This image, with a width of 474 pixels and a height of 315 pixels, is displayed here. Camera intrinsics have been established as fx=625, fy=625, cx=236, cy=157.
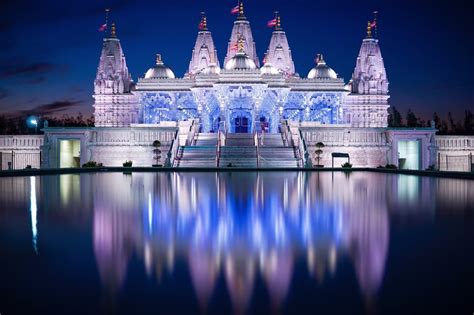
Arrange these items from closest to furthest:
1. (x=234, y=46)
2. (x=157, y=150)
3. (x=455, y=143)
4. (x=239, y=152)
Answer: (x=239, y=152) → (x=157, y=150) → (x=455, y=143) → (x=234, y=46)

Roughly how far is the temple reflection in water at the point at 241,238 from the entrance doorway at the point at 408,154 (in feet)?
82.4

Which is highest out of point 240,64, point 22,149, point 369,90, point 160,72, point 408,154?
point 160,72

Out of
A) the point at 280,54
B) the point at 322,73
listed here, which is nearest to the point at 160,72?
the point at 280,54

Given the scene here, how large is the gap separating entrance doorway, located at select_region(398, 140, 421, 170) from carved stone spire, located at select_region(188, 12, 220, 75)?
16.8m

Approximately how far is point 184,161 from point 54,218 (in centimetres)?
2034

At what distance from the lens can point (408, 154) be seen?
36.4 meters

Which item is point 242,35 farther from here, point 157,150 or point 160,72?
point 157,150

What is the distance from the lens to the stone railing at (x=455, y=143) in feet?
116

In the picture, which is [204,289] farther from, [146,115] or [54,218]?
[146,115]

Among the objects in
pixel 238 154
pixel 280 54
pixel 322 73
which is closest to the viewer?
pixel 238 154

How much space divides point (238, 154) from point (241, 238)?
23.2 meters

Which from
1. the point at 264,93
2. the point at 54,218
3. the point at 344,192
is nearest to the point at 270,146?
the point at 264,93

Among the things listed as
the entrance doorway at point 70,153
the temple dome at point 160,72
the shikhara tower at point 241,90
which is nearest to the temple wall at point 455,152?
the shikhara tower at point 241,90

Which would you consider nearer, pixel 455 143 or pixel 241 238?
pixel 241 238
